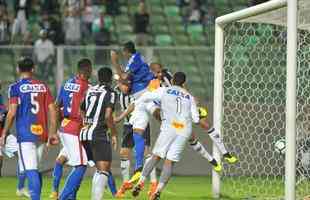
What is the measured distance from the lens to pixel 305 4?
14055 millimetres

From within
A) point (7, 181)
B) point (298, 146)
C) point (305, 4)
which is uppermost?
point (305, 4)

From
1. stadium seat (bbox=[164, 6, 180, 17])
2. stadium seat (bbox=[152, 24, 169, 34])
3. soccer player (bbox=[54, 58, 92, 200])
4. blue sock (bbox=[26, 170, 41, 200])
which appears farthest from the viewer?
stadium seat (bbox=[164, 6, 180, 17])

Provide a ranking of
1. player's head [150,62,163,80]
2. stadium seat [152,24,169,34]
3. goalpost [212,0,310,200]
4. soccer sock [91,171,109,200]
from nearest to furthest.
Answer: soccer sock [91,171,109,200]
goalpost [212,0,310,200]
player's head [150,62,163,80]
stadium seat [152,24,169,34]

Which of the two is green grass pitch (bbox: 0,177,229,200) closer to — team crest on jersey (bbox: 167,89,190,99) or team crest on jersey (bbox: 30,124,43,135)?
team crest on jersey (bbox: 167,89,190,99)

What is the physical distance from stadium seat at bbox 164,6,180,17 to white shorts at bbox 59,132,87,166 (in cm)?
1399

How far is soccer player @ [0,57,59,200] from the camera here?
13.7m

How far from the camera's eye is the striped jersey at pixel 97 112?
14.0m

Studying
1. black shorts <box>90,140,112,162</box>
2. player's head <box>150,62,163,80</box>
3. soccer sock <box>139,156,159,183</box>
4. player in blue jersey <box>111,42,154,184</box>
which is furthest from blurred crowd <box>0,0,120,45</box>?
black shorts <box>90,140,112,162</box>

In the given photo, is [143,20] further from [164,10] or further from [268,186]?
[268,186]

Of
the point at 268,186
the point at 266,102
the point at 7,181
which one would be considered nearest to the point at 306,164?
the point at 268,186

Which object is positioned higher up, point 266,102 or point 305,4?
point 305,4

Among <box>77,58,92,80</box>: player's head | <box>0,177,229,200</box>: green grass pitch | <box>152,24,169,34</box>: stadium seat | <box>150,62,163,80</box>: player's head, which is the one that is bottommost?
<box>0,177,229,200</box>: green grass pitch

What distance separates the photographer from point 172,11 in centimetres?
2883

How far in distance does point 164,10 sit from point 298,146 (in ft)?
50.0
